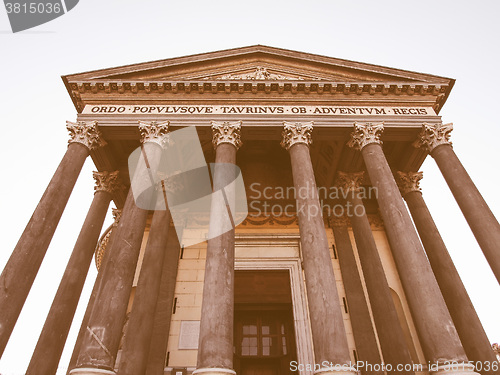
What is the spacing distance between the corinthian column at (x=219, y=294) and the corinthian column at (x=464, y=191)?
8.32 m

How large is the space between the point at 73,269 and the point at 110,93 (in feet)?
25.2

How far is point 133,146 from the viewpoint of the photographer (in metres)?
16.2

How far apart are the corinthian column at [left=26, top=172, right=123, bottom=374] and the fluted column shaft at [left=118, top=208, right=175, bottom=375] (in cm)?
240

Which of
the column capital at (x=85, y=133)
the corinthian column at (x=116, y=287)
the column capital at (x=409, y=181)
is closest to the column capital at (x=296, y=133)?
the corinthian column at (x=116, y=287)

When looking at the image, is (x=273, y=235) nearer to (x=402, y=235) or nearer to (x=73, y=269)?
(x=402, y=235)

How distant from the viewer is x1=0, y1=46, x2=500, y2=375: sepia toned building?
9977mm

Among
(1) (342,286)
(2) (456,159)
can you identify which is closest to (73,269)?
(1) (342,286)

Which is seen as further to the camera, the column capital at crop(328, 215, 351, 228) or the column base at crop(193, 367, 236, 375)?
the column capital at crop(328, 215, 351, 228)

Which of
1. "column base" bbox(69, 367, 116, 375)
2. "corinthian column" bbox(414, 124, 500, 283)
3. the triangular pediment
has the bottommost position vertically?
"column base" bbox(69, 367, 116, 375)

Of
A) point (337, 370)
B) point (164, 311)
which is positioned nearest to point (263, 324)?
point (164, 311)

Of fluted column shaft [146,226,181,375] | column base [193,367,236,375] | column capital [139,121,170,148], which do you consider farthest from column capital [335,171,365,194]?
column base [193,367,236,375]

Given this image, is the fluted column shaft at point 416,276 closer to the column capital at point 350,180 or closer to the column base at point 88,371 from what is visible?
the column capital at point 350,180
